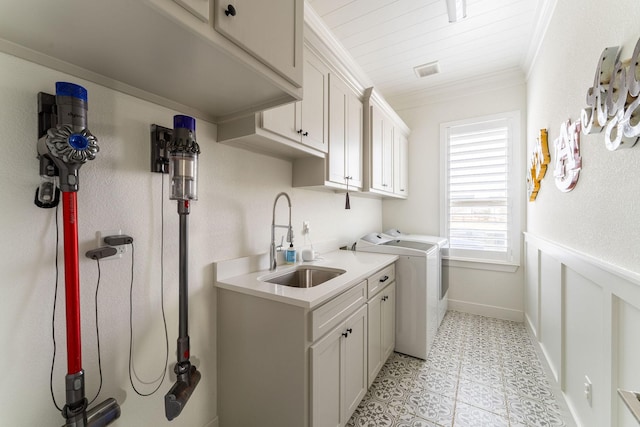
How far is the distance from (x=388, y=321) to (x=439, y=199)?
6.35 ft

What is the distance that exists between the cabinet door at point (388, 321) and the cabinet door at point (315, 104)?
1.28m

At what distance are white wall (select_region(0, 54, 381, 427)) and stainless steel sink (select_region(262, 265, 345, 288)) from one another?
0.94 ft

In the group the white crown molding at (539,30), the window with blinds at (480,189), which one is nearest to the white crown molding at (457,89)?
the white crown molding at (539,30)

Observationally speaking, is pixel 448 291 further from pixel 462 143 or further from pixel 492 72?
pixel 492 72

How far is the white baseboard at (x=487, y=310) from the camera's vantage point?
2967 mm

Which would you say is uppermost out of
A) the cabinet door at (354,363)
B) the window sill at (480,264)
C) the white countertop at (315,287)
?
the white countertop at (315,287)

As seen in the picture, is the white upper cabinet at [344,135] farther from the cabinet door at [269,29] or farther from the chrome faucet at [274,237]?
the cabinet door at [269,29]

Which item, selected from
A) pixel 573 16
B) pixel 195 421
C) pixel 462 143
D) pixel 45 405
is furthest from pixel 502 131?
pixel 45 405

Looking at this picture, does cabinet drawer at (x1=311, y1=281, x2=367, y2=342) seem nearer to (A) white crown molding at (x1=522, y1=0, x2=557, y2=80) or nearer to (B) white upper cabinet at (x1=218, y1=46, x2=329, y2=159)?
(B) white upper cabinet at (x1=218, y1=46, x2=329, y2=159)

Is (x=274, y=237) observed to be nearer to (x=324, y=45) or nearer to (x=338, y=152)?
(x=338, y=152)

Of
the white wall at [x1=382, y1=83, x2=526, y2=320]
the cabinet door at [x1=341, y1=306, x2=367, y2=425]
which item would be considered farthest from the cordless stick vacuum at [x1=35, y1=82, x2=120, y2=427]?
the white wall at [x1=382, y1=83, x2=526, y2=320]

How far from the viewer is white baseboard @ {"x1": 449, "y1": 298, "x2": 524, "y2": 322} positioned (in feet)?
9.73

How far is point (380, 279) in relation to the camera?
1957mm

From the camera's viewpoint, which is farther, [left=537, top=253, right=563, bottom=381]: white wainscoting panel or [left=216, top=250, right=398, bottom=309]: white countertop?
[left=537, top=253, right=563, bottom=381]: white wainscoting panel
